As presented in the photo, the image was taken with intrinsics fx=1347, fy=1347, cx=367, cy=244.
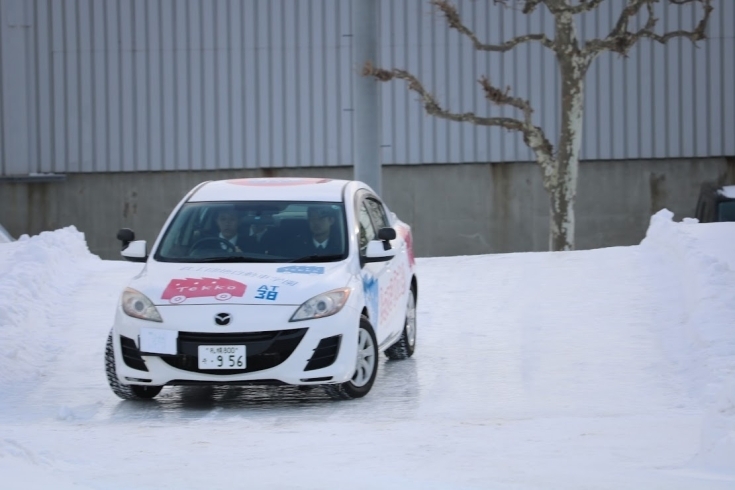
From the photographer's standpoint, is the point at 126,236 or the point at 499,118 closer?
the point at 126,236

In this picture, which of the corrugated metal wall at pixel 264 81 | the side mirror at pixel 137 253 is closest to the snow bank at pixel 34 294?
the side mirror at pixel 137 253

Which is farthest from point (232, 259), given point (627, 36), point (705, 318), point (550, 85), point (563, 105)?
point (550, 85)

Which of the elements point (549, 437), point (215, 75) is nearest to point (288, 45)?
point (215, 75)

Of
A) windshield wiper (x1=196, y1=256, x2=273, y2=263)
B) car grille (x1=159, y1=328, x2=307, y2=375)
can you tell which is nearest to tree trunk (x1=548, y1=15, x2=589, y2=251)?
windshield wiper (x1=196, y1=256, x2=273, y2=263)

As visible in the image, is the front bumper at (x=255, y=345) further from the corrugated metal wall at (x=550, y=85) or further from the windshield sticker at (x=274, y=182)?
the corrugated metal wall at (x=550, y=85)

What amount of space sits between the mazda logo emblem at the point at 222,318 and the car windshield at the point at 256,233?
2.61ft

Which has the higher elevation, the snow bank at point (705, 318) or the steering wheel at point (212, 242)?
the steering wheel at point (212, 242)

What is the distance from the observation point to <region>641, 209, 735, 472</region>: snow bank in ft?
22.6

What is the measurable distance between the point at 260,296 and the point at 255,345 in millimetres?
324

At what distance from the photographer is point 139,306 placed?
339 inches

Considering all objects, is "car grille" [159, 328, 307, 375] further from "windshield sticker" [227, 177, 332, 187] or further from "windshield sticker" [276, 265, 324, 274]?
"windshield sticker" [227, 177, 332, 187]

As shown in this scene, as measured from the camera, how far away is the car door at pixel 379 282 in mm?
9250

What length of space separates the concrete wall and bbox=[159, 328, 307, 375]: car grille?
14863mm

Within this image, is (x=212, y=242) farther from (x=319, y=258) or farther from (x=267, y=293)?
(x=267, y=293)
